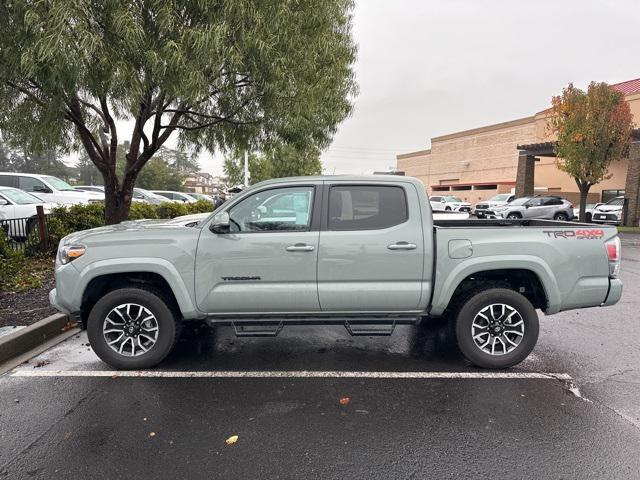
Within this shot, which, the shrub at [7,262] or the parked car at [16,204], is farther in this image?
the parked car at [16,204]

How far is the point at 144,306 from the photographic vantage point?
3.93 metres

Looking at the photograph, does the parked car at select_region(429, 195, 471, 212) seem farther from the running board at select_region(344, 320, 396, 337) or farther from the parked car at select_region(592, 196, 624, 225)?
the running board at select_region(344, 320, 396, 337)

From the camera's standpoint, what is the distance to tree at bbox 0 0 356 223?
5.21 metres

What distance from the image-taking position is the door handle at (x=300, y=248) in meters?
3.86

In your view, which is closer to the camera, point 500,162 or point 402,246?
point 402,246

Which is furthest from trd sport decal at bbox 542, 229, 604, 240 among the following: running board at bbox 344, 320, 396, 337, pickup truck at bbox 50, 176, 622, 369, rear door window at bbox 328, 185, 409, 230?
running board at bbox 344, 320, 396, 337

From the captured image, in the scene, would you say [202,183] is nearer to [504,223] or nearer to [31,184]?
[31,184]

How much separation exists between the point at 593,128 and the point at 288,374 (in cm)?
2051

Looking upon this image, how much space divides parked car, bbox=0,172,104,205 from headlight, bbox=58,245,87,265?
10421 mm

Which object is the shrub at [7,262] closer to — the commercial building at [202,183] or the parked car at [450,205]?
the parked car at [450,205]

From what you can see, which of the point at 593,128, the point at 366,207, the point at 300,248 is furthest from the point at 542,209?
the point at 300,248

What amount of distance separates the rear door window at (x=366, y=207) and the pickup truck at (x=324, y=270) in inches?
0.4

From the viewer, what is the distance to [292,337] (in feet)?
16.3

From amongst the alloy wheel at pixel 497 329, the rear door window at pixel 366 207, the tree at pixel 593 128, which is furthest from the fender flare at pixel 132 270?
the tree at pixel 593 128
